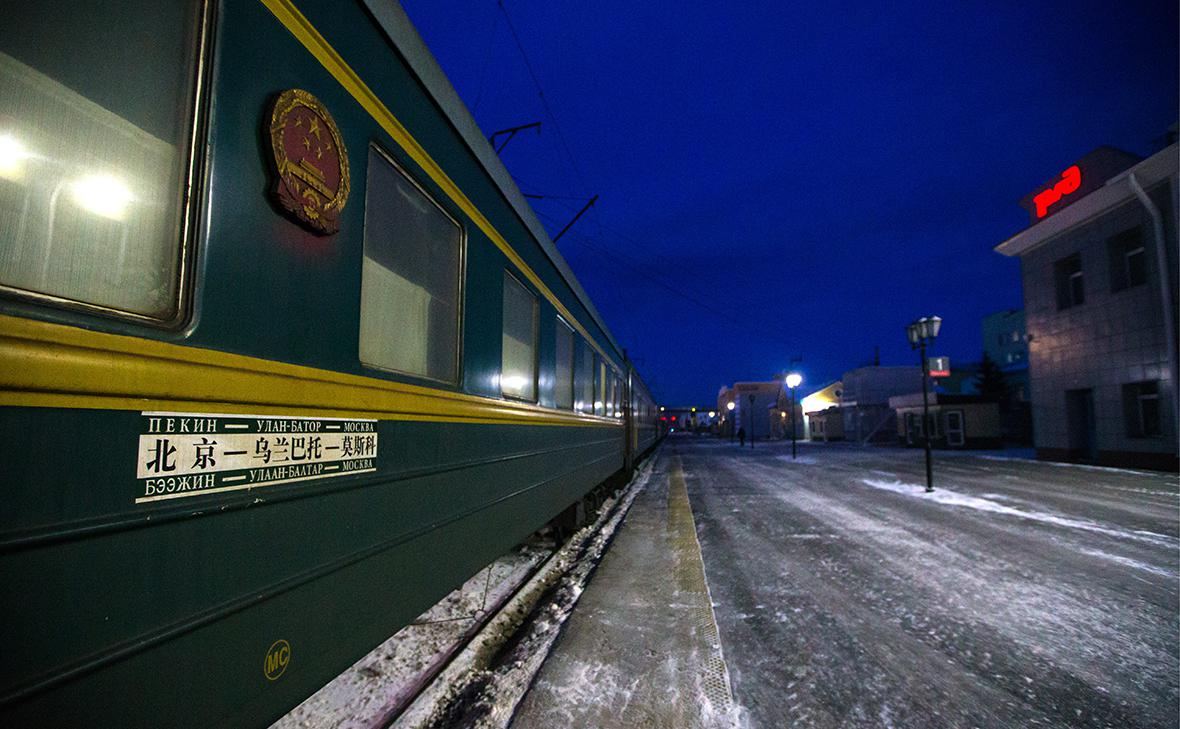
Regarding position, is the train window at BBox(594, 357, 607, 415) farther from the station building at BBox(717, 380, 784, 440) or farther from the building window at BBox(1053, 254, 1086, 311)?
the station building at BBox(717, 380, 784, 440)

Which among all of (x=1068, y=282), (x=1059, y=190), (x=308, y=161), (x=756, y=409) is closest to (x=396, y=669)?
(x=308, y=161)

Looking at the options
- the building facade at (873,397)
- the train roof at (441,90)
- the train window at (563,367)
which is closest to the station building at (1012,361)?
the building facade at (873,397)

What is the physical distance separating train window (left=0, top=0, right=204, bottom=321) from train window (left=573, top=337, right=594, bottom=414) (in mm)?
4609

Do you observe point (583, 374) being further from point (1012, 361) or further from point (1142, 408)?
point (1012, 361)

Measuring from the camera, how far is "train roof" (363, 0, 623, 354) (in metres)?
2.17

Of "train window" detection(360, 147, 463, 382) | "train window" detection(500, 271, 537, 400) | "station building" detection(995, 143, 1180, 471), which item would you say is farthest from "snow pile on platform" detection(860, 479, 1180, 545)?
"station building" detection(995, 143, 1180, 471)

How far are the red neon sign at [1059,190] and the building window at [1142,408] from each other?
244 inches

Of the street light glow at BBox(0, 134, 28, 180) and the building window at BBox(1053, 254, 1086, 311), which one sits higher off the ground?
the building window at BBox(1053, 254, 1086, 311)

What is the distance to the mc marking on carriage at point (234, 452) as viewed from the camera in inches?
47.8

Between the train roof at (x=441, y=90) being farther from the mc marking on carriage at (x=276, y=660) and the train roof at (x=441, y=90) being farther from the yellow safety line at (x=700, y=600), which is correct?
the yellow safety line at (x=700, y=600)

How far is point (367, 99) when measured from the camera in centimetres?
203

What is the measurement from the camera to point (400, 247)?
237cm

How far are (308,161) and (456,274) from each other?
1.10 meters

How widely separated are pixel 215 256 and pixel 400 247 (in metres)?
1.01
